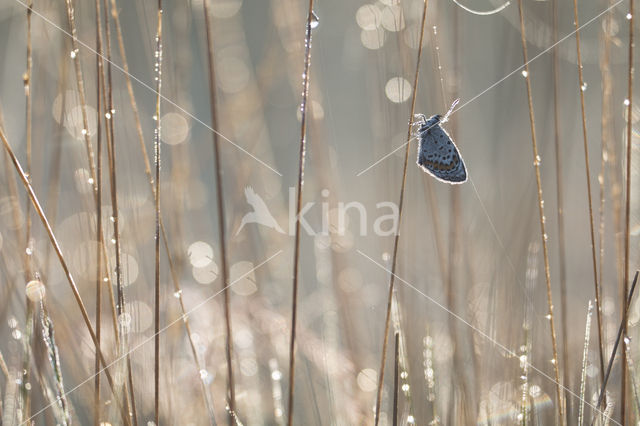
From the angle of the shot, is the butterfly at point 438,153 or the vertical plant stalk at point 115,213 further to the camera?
the butterfly at point 438,153

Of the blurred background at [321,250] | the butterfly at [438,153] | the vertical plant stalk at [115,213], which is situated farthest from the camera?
the butterfly at [438,153]

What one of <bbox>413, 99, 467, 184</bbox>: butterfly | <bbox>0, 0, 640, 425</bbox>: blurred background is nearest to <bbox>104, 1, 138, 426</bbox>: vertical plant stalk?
<bbox>0, 0, 640, 425</bbox>: blurred background

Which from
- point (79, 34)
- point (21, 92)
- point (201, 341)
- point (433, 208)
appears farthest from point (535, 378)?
point (21, 92)

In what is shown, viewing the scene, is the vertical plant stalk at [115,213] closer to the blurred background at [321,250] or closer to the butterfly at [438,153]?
the blurred background at [321,250]

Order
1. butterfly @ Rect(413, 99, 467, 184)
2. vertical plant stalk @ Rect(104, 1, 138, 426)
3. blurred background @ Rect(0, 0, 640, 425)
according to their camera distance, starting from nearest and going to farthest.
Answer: vertical plant stalk @ Rect(104, 1, 138, 426) < blurred background @ Rect(0, 0, 640, 425) < butterfly @ Rect(413, 99, 467, 184)

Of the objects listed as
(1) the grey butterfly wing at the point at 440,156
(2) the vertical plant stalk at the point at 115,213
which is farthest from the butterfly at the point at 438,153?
(2) the vertical plant stalk at the point at 115,213

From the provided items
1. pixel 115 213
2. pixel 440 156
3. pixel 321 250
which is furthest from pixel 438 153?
pixel 115 213

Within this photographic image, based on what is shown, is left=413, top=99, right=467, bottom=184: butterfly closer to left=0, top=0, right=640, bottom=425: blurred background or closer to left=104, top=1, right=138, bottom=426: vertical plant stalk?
left=0, top=0, right=640, bottom=425: blurred background
